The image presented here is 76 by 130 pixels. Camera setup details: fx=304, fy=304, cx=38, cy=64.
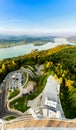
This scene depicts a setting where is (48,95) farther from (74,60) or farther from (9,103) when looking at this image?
(74,60)

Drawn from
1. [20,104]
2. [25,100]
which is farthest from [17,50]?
[20,104]

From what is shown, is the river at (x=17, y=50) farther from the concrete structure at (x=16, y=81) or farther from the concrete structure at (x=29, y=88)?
the concrete structure at (x=29, y=88)

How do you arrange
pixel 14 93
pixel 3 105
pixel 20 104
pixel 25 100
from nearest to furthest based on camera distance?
pixel 20 104, pixel 3 105, pixel 25 100, pixel 14 93

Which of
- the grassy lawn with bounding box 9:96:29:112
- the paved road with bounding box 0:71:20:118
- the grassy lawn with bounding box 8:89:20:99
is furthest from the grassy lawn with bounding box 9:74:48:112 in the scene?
the grassy lawn with bounding box 8:89:20:99

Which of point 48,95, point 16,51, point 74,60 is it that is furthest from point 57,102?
point 16,51

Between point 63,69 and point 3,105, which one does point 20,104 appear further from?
point 63,69

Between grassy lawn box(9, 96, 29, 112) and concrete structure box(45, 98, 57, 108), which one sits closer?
concrete structure box(45, 98, 57, 108)

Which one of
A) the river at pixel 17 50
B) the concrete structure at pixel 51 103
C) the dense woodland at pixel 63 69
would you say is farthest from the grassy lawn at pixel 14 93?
the river at pixel 17 50

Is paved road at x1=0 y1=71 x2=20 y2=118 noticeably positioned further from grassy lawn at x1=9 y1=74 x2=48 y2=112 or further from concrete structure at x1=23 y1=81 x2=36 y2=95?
concrete structure at x1=23 y1=81 x2=36 y2=95
